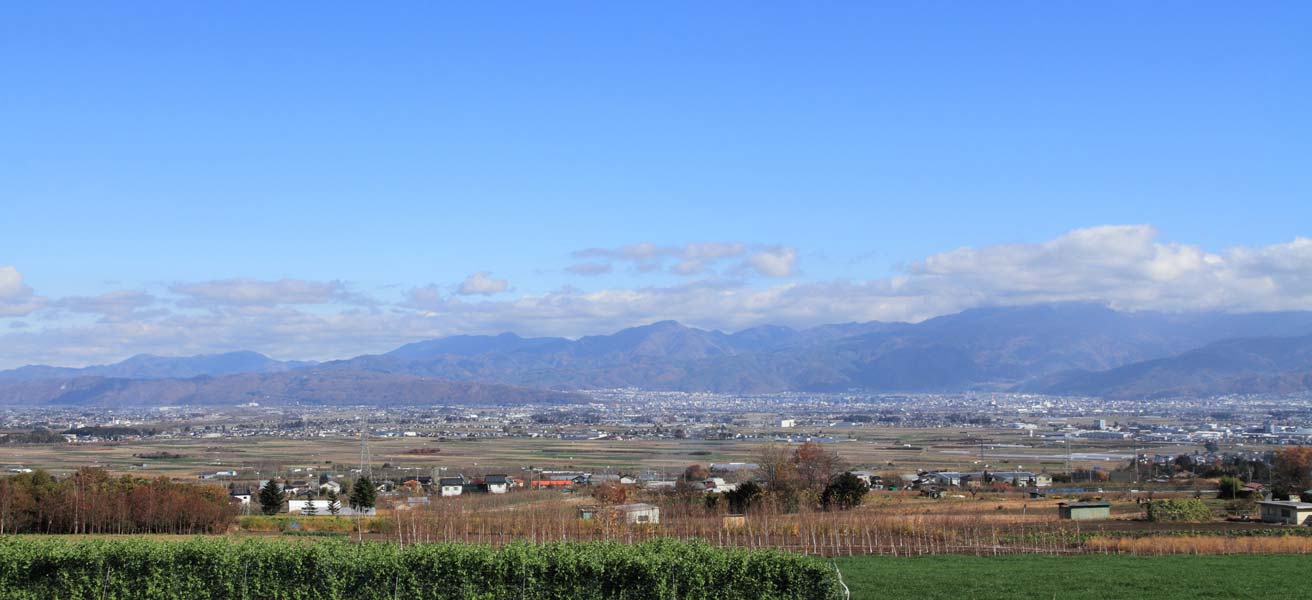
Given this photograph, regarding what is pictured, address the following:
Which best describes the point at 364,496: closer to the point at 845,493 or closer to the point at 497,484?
the point at 497,484

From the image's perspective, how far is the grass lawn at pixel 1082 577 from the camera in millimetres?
22578

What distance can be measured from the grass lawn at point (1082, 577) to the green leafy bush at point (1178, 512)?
12.5 metres

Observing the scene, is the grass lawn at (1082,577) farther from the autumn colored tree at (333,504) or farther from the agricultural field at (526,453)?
the agricultural field at (526,453)

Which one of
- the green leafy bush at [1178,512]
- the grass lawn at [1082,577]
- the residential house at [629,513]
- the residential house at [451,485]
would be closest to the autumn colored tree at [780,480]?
the residential house at [629,513]

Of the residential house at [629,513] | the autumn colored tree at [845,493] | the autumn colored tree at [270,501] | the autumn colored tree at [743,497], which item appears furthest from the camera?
the autumn colored tree at [270,501]

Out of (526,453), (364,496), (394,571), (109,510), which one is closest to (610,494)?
(364,496)

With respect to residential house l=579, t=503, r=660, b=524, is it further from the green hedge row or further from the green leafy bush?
the green hedge row

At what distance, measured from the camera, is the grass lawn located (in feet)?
74.1

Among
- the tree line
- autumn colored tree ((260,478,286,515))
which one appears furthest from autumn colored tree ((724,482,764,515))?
autumn colored tree ((260,478,286,515))

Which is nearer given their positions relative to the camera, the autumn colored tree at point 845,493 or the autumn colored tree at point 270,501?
the autumn colored tree at point 845,493

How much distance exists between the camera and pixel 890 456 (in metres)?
97.8

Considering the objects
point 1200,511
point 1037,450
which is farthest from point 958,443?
point 1200,511

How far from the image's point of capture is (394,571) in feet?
64.1

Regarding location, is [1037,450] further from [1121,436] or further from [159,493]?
[159,493]
